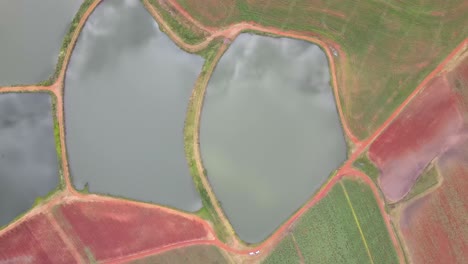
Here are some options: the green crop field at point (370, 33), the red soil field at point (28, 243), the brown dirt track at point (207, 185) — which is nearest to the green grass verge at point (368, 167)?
the brown dirt track at point (207, 185)

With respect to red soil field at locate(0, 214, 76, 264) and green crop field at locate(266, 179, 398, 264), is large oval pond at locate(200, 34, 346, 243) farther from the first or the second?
red soil field at locate(0, 214, 76, 264)

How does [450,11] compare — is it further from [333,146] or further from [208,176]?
[208,176]

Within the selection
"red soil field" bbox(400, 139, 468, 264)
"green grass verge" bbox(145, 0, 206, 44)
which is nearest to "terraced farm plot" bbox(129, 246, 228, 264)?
"red soil field" bbox(400, 139, 468, 264)

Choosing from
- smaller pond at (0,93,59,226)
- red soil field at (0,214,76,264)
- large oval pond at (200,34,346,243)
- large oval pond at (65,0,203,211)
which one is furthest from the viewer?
large oval pond at (200,34,346,243)

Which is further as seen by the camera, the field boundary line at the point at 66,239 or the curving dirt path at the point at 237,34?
the curving dirt path at the point at 237,34

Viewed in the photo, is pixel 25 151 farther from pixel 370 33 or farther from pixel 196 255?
pixel 370 33

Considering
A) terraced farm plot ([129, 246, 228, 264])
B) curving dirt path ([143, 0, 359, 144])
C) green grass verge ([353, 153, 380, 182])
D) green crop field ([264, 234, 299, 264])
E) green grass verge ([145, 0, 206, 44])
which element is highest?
green grass verge ([145, 0, 206, 44])

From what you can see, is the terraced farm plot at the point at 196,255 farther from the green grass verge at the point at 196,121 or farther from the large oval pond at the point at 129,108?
the large oval pond at the point at 129,108
